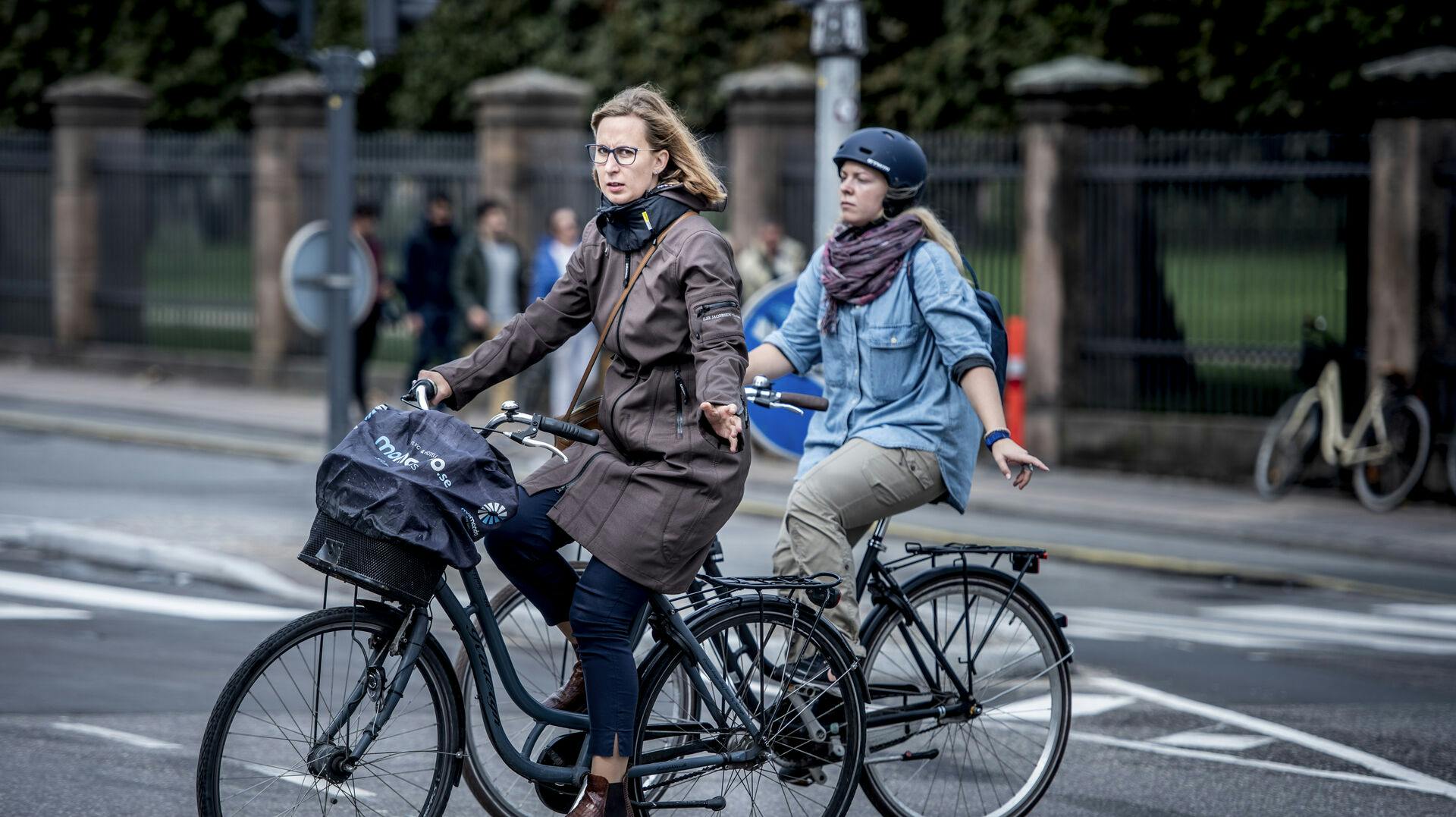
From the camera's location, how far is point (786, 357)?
5.12 m

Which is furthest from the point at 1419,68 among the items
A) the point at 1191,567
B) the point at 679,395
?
the point at 679,395

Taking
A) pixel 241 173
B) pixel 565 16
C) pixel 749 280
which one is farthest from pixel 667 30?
pixel 749 280

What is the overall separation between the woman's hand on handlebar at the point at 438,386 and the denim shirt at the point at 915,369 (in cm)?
107

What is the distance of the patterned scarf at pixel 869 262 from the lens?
16.0ft

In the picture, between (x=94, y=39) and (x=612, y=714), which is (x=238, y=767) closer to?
(x=612, y=714)

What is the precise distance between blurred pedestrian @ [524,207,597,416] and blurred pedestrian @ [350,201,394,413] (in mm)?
1319

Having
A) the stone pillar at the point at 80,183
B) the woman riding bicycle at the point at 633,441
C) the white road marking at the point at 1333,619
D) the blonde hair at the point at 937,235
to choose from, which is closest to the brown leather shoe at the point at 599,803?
Result: the woman riding bicycle at the point at 633,441

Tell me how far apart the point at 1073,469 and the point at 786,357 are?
9.05 metres

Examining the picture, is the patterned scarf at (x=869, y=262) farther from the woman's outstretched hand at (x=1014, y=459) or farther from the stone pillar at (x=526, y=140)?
the stone pillar at (x=526, y=140)

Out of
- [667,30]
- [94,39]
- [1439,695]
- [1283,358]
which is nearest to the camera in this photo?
[1439,695]

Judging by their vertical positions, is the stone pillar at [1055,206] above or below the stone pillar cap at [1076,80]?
below

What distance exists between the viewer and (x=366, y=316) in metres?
15.0

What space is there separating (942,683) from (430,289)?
1046 cm

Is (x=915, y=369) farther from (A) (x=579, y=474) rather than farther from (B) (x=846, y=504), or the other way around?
(A) (x=579, y=474)
